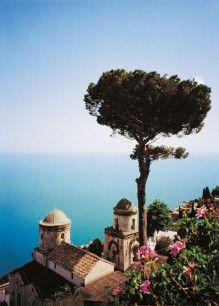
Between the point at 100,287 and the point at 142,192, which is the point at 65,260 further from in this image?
the point at 142,192

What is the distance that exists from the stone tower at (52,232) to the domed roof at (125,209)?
4.80 metres

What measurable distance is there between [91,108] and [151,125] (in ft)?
17.1

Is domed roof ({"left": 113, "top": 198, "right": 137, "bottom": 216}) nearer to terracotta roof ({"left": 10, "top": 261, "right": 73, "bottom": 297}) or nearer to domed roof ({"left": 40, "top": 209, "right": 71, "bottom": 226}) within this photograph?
domed roof ({"left": 40, "top": 209, "right": 71, "bottom": 226})

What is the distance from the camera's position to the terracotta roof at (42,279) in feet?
57.0

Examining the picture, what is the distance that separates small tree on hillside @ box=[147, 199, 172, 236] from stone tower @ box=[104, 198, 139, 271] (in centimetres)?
1094

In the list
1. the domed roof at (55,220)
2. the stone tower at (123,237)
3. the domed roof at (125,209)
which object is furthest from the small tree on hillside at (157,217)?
the domed roof at (55,220)

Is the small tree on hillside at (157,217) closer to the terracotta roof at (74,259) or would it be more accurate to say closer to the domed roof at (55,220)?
the domed roof at (55,220)

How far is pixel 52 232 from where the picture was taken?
70.4 feet

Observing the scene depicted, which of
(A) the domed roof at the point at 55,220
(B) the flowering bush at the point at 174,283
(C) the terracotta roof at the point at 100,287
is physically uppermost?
(B) the flowering bush at the point at 174,283

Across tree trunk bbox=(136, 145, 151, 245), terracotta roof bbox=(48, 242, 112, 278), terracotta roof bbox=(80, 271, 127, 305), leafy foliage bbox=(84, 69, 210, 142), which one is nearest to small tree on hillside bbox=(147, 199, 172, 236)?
tree trunk bbox=(136, 145, 151, 245)

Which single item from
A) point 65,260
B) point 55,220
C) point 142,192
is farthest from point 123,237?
point 55,220

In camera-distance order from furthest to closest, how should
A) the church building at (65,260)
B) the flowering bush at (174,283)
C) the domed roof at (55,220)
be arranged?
the domed roof at (55,220)
the church building at (65,260)
the flowering bush at (174,283)

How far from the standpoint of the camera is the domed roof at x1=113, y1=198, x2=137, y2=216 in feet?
69.7

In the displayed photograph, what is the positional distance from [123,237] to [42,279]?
7075mm
